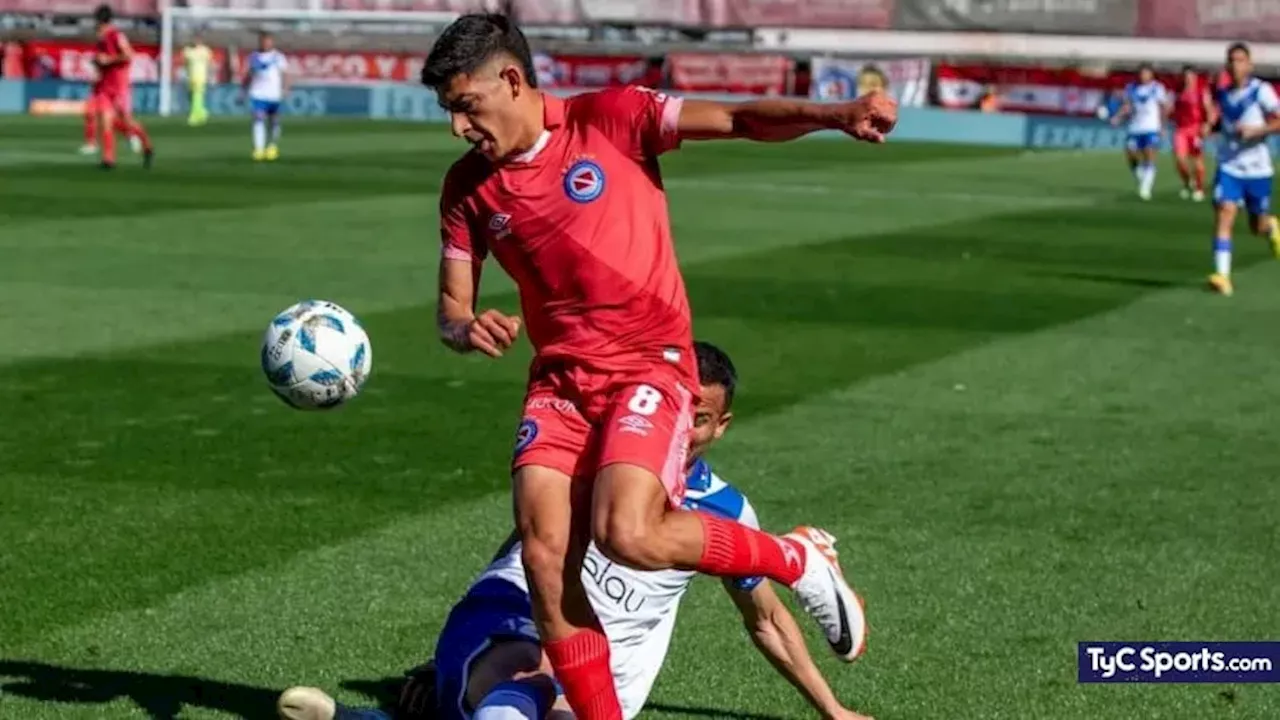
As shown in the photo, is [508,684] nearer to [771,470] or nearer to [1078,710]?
[1078,710]

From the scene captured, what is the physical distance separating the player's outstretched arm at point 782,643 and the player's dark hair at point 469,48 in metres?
1.73

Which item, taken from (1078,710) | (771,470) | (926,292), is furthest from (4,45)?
(1078,710)

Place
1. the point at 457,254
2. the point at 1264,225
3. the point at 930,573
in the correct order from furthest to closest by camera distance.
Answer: the point at 1264,225, the point at 930,573, the point at 457,254

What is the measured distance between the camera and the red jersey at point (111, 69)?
34.1m

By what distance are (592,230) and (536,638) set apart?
1.16 metres

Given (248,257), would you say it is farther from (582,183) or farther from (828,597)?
(828,597)

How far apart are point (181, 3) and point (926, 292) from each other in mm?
48859

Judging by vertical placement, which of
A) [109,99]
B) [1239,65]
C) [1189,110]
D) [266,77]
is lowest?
[1189,110]

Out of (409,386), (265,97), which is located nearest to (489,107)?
(409,386)

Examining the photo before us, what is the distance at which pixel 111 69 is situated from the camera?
113 feet

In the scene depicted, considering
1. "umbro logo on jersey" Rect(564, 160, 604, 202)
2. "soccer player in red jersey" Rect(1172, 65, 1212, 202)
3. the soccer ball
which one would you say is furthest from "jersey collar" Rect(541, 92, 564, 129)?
"soccer player in red jersey" Rect(1172, 65, 1212, 202)

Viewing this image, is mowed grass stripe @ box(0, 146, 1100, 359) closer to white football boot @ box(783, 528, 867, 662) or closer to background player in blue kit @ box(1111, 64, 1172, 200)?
background player in blue kit @ box(1111, 64, 1172, 200)

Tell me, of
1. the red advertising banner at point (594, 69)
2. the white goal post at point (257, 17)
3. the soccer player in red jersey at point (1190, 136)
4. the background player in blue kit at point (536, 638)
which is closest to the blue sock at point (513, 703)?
the background player in blue kit at point (536, 638)

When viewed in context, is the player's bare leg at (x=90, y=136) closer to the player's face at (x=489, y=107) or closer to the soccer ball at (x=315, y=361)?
the soccer ball at (x=315, y=361)
